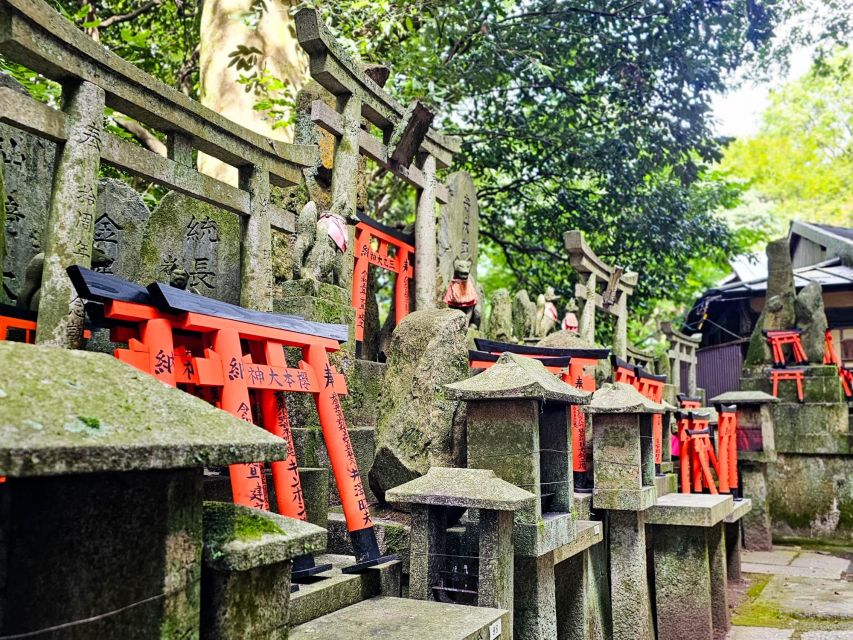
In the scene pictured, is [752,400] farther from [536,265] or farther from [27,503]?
[27,503]

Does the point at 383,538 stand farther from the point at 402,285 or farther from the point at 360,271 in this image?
the point at 402,285

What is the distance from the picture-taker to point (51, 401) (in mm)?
1798

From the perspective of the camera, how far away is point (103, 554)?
6.48 feet

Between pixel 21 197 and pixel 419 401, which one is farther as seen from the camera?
pixel 419 401

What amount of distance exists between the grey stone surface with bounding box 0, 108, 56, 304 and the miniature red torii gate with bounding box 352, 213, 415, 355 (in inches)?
158

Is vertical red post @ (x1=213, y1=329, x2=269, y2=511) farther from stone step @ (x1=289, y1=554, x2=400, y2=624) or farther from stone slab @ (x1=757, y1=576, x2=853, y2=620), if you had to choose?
stone slab @ (x1=757, y1=576, x2=853, y2=620)

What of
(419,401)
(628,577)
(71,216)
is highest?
(71,216)

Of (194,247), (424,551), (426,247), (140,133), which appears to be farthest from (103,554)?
(140,133)

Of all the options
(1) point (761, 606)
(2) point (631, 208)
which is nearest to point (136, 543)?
(1) point (761, 606)

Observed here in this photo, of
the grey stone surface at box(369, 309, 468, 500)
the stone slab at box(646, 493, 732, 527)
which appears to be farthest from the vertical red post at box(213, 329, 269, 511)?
the stone slab at box(646, 493, 732, 527)

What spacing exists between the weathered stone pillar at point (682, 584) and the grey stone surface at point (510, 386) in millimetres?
3569

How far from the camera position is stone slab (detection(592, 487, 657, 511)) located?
283 inches

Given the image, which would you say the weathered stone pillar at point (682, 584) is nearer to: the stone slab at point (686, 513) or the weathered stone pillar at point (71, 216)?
the stone slab at point (686, 513)

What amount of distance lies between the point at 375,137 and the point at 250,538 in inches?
294
